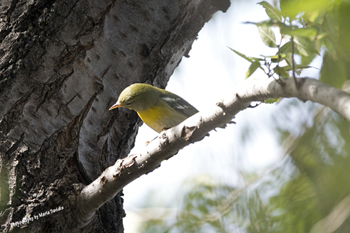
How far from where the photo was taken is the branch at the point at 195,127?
1013 millimetres

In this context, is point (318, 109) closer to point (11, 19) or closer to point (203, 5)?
point (203, 5)

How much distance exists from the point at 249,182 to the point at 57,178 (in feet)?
4.99

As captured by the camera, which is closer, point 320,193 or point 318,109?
point 320,193

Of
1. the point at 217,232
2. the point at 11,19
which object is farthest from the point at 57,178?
the point at 217,232

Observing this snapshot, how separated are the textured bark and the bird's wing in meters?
0.87

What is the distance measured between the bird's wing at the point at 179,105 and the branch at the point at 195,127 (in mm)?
1607

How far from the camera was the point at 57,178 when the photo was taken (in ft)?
7.22

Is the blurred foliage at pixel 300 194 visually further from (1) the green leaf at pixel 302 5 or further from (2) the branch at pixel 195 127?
(1) the green leaf at pixel 302 5

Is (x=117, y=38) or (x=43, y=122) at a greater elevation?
(x=117, y=38)

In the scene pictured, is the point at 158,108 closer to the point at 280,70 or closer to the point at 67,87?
the point at 67,87

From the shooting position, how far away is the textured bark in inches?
81.8

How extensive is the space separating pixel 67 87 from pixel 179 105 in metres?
1.54

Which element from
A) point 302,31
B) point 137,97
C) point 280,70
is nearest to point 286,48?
point 280,70

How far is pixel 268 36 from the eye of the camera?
144cm
